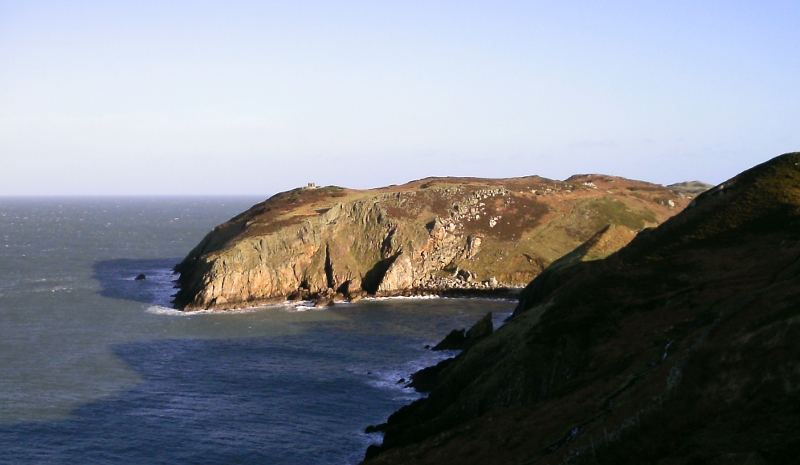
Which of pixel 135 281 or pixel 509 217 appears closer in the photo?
pixel 135 281

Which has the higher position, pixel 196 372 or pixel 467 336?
pixel 467 336

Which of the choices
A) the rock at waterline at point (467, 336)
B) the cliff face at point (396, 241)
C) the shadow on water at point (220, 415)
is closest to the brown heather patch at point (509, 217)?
the cliff face at point (396, 241)

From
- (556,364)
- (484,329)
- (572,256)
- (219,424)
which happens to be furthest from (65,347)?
(572,256)

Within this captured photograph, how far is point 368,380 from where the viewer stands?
55.5 metres

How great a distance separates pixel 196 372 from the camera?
57250mm

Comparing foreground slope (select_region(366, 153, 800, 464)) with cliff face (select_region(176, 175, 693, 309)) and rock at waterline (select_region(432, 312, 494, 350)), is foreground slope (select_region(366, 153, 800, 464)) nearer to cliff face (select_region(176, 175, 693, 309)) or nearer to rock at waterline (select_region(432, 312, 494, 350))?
rock at waterline (select_region(432, 312, 494, 350))

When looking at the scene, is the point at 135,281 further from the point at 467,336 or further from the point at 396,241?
the point at 467,336

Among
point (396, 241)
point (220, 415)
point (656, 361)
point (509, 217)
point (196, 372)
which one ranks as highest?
point (509, 217)

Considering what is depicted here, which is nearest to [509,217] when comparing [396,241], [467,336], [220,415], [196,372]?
[396,241]

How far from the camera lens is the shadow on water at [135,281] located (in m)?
93.2

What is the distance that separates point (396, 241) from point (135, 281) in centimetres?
4192

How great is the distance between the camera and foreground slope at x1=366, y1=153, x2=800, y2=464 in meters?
19.9

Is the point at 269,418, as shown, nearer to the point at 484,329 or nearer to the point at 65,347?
the point at 484,329

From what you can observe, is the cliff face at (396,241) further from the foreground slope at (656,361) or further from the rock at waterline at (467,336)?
the foreground slope at (656,361)
